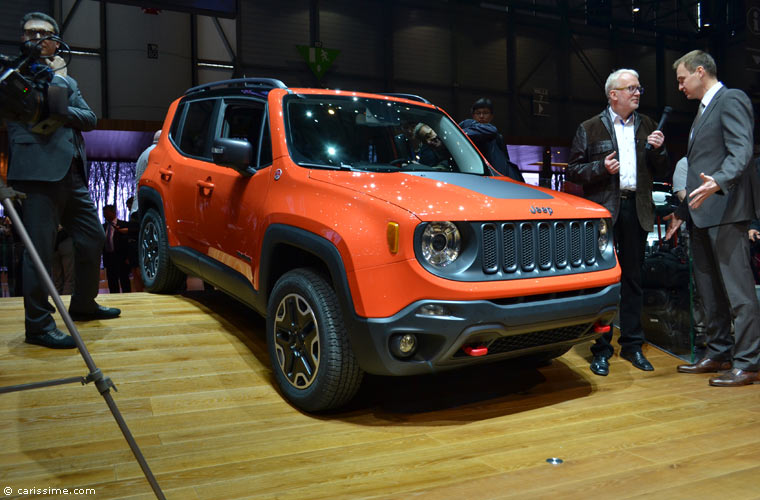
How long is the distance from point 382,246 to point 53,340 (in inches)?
86.3

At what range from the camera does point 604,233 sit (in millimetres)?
3340

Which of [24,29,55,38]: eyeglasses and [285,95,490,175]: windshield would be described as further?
[285,95,490,175]: windshield

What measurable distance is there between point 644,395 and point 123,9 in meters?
12.2

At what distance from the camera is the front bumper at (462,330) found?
2645 mm

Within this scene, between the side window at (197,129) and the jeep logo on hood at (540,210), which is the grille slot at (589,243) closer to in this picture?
the jeep logo on hood at (540,210)

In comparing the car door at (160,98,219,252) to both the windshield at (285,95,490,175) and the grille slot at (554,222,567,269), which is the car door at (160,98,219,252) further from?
the grille slot at (554,222,567,269)

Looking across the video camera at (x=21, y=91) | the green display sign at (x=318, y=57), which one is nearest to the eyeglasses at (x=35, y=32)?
the video camera at (x=21, y=91)

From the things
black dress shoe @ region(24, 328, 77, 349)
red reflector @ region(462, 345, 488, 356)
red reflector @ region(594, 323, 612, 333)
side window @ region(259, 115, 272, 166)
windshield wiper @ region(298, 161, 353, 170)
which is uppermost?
side window @ region(259, 115, 272, 166)

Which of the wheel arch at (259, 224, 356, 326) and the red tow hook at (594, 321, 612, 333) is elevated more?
the wheel arch at (259, 224, 356, 326)

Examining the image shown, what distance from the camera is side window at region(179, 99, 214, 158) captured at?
439 cm

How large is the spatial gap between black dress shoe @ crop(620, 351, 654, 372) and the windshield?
4.88 feet

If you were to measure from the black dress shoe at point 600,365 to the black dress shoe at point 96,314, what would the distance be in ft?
10.1

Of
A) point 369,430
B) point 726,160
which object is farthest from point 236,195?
point 726,160

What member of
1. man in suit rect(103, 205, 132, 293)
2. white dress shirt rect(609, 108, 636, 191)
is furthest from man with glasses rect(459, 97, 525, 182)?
man in suit rect(103, 205, 132, 293)
